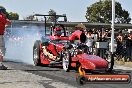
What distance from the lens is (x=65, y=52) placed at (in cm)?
1452

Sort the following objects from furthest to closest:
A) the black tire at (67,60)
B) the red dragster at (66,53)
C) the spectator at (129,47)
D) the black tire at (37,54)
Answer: the spectator at (129,47) < the black tire at (37,54) < the black tire at (67,60) < the red dragster at (66,53)

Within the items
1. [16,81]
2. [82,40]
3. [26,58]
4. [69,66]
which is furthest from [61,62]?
[26,58]

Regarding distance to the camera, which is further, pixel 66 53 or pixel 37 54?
pixel 37 54

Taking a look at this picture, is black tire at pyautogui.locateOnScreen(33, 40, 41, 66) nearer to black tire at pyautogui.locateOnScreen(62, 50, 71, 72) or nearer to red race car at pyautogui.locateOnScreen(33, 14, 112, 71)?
red race car at pyautogui.locateOnScreen(33, 14, 112, 71)

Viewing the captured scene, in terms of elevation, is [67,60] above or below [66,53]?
below

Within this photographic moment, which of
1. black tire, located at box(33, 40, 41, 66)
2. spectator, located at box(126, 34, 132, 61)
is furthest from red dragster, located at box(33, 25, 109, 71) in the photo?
spectator, located at box(126, 34, 132, 61)

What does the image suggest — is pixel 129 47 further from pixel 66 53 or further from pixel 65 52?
pixel 66 53

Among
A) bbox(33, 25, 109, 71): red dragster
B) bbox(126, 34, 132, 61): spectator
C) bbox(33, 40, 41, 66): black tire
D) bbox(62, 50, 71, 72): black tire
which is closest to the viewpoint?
bbox(33, 25, 109, 71): red dragster

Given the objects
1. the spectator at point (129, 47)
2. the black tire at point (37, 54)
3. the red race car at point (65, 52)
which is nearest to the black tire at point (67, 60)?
the red race car at point (65, 52)

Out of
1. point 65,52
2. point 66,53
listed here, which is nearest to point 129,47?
point 65,52

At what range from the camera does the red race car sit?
42.8 ft

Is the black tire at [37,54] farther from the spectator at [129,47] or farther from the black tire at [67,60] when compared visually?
the spectator at [129,47]

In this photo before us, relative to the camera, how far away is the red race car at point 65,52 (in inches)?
514

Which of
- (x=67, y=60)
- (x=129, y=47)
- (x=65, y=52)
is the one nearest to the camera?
(x=67, y=60)
